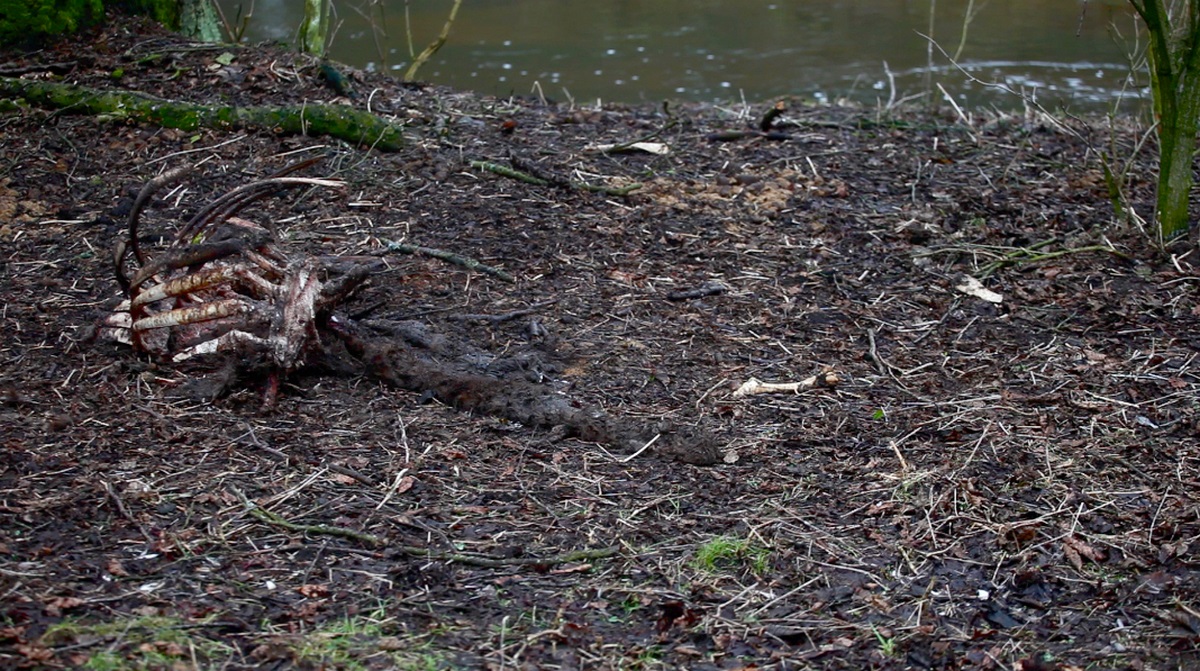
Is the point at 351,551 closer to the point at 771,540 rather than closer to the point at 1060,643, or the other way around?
the point at 771,540

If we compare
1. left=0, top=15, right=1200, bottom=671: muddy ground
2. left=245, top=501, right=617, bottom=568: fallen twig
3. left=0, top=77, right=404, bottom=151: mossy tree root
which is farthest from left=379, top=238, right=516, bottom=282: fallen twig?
left=245, top=501, right=617, bottom=568: fallen twig

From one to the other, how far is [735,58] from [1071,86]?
3.25 metres

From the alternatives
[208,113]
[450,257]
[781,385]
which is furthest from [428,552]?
[208,113]

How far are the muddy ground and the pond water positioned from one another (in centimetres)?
422

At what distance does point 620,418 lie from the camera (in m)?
3.34

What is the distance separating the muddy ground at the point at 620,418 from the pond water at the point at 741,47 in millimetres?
4223

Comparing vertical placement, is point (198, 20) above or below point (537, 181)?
above

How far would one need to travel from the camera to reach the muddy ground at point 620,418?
97.9 inches

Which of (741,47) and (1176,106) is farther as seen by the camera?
(741,47)

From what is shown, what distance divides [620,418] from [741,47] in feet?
29.1

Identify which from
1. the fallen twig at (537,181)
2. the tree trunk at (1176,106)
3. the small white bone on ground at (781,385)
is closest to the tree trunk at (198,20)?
the fallen twig at (537,181)

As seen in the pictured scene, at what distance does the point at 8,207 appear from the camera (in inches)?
167

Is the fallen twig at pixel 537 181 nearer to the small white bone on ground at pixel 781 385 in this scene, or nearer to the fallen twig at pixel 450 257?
the fallen twig at pixel 450 257

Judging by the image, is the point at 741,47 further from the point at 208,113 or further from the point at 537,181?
the point at 208,113
